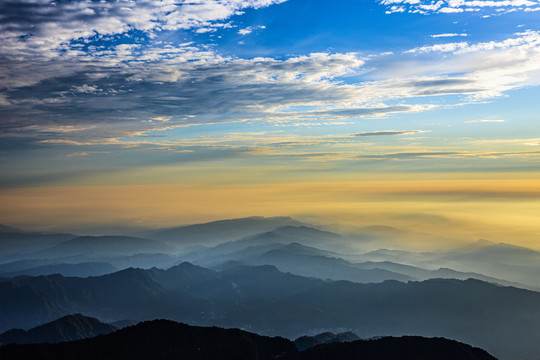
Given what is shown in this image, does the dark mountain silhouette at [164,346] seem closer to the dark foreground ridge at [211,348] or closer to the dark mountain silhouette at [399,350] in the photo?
the dark foreground ridge at [211,348]

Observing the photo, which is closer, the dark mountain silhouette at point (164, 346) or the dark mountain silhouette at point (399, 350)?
the dark mountain silhouette at point (399, 350)

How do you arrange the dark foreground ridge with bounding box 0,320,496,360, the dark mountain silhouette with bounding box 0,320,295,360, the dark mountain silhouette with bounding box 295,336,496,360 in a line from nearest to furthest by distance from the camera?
the dark mountain silhouette with bounding box 295,336,496,360, the dark foreground ridge with bounding box 0,320,496,360, the dark mountain silhouette with bounding box 0,320,295,360

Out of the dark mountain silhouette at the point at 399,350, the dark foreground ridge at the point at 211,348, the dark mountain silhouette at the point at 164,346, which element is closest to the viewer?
the dark mountain silhouette at the point at 399,350

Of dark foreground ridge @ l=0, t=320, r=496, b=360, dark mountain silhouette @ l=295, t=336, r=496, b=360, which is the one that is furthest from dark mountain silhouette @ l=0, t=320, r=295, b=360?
dark mountain silhouette @ l=295, t=336, r=496, b=360

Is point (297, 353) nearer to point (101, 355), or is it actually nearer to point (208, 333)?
point (208, 333)

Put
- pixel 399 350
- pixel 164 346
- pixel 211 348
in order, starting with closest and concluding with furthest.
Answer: pixel 211 348 → pixel 399 350 → pixel 164 346

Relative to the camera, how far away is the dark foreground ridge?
125 metres

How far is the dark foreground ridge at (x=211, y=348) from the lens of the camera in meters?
125

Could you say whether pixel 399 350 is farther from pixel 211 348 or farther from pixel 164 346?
pixel 164 346

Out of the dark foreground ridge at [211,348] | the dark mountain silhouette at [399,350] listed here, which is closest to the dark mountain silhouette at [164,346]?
the dark foreground ridge at [211,348]

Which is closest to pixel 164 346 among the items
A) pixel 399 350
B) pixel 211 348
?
pixel 211 348

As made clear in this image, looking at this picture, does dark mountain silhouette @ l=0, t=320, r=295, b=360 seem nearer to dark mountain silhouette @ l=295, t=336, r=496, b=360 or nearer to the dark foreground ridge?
the dark foreground ridge

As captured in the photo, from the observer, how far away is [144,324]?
14075cm

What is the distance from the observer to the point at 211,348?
429 ft
